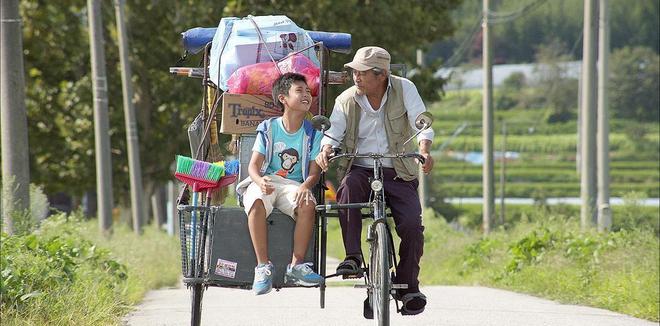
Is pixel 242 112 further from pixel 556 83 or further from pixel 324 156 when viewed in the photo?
pixel 556 83

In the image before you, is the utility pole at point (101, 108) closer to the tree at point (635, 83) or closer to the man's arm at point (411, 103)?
the man's arm at point (411, 103)

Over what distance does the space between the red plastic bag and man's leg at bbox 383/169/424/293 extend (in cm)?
90

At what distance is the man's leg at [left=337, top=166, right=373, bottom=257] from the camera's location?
33.2ft

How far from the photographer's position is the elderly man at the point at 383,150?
399 inches

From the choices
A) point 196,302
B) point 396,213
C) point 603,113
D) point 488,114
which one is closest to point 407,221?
point 396,213

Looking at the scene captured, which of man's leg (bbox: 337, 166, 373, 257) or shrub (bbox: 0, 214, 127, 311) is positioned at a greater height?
man's leg (bbox: 337, 166, 373, 257)

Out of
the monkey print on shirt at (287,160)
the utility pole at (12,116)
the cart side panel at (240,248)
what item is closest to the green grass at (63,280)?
the utility pole at (12,116)

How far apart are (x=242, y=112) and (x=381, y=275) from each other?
1.75m

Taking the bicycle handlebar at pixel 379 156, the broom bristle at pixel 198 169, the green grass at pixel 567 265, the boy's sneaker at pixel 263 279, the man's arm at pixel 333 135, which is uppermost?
the man's arm at pixel 333 135

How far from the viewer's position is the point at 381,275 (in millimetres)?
9500

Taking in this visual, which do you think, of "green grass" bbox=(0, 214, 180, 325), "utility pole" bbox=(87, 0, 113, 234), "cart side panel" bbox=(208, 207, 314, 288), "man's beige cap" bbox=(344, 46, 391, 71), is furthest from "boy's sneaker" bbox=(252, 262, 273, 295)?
"utility pole" bbox=(87, 0, 113, 234)

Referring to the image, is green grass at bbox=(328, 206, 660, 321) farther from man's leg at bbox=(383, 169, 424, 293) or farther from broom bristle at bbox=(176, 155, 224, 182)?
broom bristle at bbox=(176, 155, 224, 182)

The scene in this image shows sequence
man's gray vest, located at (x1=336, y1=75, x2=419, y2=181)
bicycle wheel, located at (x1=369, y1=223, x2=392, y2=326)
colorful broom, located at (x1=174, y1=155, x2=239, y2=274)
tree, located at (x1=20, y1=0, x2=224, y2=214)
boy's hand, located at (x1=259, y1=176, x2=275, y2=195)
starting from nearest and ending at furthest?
bicycle wheel, located at (x1=369, y1=223, x2=392, y2=326) < boy's hand, located at (x1=259, y1=176, x2=275, y2=195) < man's gray vest, located at (x1=336, y1=75, x2=419, y2=181) < colorful broom, located at (x1=174, y1=155, x2=239, y2=274) < tree, located at (x1=20, y1=0, x2=224, y2=214)

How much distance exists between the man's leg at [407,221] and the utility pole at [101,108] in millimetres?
14749
